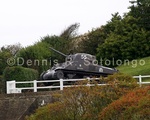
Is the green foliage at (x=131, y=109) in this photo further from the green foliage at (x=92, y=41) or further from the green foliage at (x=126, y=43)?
the green foliage at (x=92, y=41)

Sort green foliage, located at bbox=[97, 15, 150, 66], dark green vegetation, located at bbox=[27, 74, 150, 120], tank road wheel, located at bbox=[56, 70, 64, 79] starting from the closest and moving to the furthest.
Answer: dark green vegetation, located at bbox=[27, 74, 150, 120], tank road wheel, located at bbox=[56, 70, 64, 79], green foliage, located at bbox=[97, 15, 150, 66]

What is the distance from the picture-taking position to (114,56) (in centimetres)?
4812

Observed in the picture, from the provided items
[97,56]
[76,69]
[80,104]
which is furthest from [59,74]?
[97,56]

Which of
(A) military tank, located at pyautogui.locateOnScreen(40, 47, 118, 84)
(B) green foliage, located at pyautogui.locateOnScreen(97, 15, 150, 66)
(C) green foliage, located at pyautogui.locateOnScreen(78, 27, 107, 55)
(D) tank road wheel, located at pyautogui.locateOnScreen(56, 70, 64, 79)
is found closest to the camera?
(D) tank road wheel, located at pyautogui.locateOnScreen(56, 70, 64, 79)

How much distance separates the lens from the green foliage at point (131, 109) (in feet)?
41.7

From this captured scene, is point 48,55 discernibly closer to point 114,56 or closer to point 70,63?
point 114,56

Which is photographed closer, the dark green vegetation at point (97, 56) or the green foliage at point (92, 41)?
the dark green vegetation at point (97, 56)

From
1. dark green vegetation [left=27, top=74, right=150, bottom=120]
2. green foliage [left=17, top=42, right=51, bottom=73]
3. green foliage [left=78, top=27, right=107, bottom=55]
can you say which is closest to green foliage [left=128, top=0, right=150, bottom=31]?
green foliage [left=78, top=27, right=107, bottom=55]

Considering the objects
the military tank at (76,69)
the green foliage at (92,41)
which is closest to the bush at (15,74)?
the military tank at (76,69)

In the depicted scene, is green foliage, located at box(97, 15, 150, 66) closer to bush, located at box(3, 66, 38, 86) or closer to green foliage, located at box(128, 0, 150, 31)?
green foliage, located at box(128, 0, 150, 31)

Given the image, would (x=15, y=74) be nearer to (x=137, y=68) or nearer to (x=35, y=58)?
(x=137, y=68)

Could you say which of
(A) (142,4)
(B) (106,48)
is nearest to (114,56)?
(B) (106,48)

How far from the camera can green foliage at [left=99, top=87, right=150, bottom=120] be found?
12703 millimetres

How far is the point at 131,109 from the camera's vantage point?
43.6 feet
